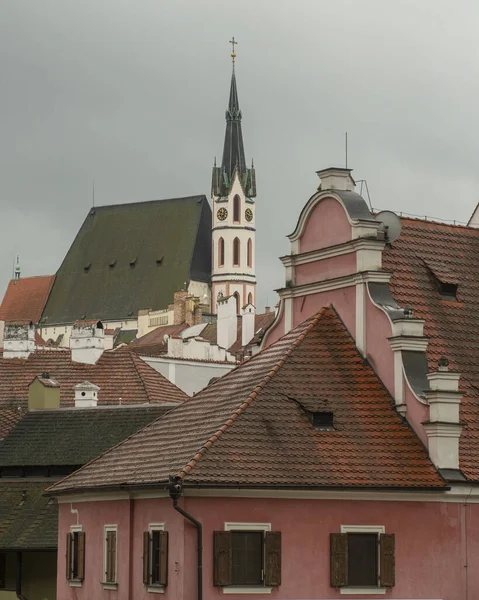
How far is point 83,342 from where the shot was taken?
6756 centimetres

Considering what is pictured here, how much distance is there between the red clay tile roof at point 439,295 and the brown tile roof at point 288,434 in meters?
1.37

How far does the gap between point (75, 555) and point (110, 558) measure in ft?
6.99

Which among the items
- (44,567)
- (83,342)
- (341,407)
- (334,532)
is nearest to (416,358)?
(341,407)

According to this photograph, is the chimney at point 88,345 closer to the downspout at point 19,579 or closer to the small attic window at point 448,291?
the downspout at point 19,579

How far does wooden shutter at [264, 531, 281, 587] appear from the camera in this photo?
33.2m

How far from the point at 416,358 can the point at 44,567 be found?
1459 cm

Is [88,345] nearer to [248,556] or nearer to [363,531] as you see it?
[363,531]

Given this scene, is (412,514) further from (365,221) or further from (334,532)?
(365,221)

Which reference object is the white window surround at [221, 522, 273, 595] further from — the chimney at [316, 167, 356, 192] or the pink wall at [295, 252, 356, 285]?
the chimney at [316, 167, 356, 192]

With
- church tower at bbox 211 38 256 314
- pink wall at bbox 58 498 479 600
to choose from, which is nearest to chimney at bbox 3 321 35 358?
pink wall at bbox 58 498 479 600

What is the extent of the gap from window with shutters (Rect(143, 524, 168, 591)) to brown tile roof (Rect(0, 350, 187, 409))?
25001mm

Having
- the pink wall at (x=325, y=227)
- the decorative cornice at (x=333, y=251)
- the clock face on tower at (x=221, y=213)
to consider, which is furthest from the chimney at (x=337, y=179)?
the clock face on tower at (x=221, y=213)

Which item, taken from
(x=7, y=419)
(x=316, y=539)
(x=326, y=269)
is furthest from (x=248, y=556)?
(x=7, y=419)

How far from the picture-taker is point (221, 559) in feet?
108
